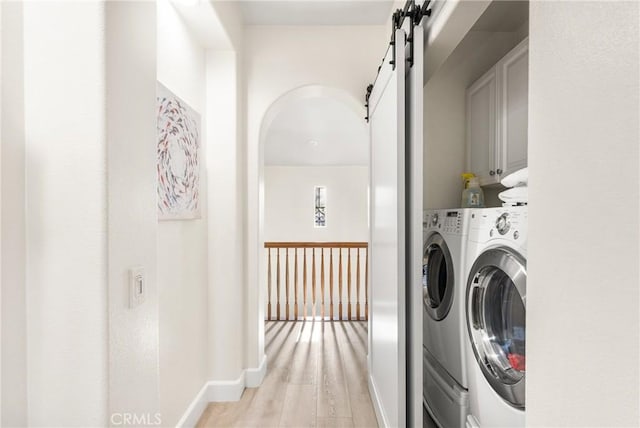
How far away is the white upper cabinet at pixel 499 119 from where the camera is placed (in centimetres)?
203

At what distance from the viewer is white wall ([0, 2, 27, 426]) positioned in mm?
831

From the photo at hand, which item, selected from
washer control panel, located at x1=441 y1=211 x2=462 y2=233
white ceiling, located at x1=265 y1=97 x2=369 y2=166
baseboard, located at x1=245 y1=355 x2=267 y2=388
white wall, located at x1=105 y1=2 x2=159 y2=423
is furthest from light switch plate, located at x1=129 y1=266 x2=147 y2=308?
white ceiling, located at x1=265 y1=97 x2=369 y2=166

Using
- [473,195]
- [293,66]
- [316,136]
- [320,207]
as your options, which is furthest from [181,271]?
[320,207]

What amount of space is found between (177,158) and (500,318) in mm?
1755

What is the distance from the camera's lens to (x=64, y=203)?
2.92ft

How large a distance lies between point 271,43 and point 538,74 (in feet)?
7.64

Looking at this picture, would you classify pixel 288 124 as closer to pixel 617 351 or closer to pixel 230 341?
pixel 230 341

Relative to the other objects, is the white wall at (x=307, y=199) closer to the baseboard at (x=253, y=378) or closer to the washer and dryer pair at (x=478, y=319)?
the baseboard at (x=253, y=378)

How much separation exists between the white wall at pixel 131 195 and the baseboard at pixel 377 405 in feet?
4.27

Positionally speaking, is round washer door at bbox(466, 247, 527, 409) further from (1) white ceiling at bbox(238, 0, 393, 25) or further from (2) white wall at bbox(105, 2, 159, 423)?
(1) white ceiling at bbox(238, 0, 393, 25)

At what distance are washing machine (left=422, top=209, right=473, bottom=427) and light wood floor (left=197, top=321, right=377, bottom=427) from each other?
0.53m

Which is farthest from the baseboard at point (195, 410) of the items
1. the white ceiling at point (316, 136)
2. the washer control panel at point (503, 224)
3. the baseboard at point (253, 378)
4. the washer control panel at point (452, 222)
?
the white ceiling at point (316, 136)

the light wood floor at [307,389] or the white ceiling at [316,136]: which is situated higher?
the white ceiling at [316,136]

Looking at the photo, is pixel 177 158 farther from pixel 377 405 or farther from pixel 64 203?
pixel 377 405
